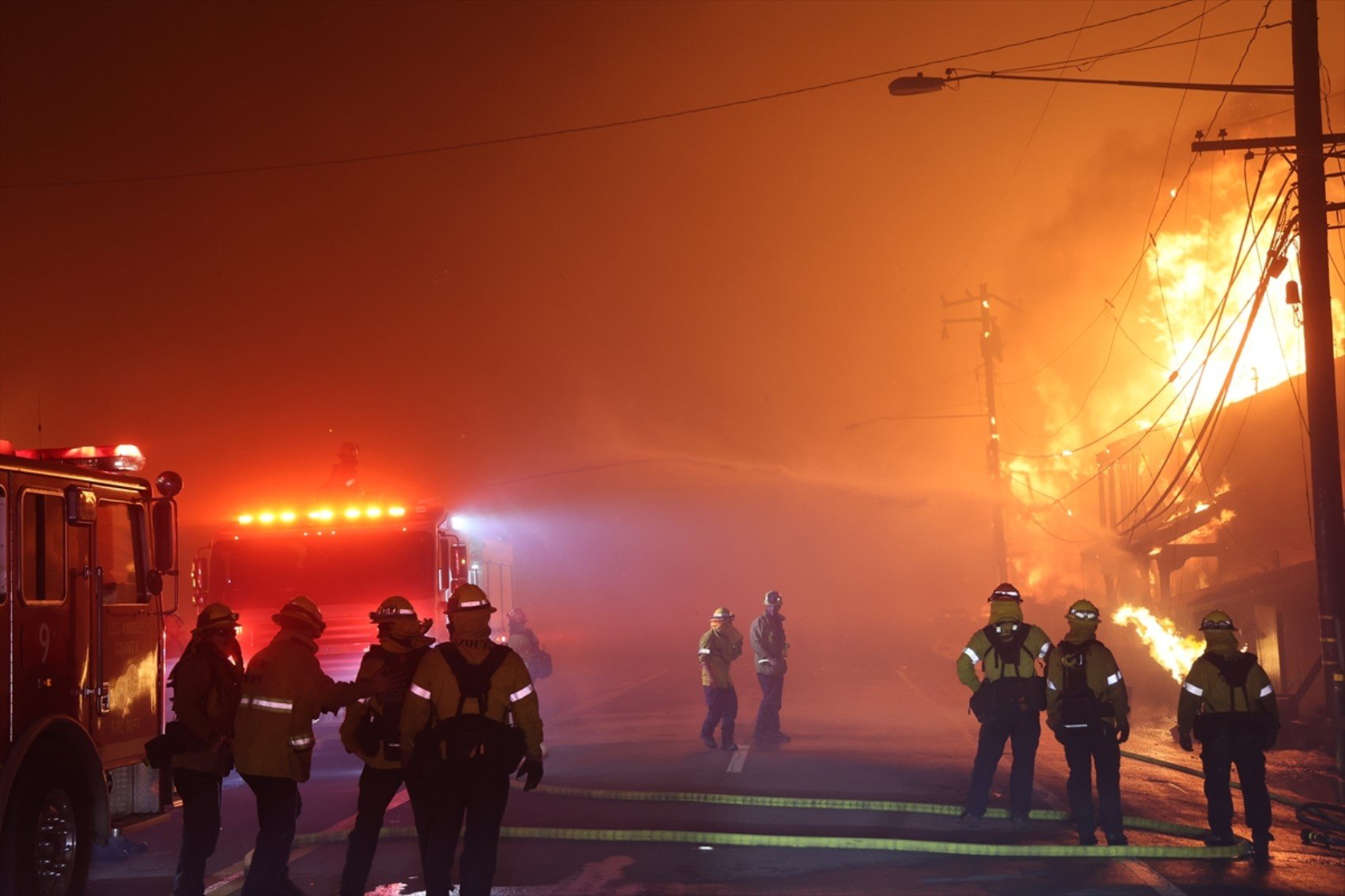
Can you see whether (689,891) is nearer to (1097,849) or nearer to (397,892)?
(397,892)

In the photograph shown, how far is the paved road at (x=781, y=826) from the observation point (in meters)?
8.10

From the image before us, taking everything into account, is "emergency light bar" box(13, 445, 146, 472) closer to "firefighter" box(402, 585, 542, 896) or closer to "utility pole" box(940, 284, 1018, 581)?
"firefighter" box(402, 585, 542, 896)

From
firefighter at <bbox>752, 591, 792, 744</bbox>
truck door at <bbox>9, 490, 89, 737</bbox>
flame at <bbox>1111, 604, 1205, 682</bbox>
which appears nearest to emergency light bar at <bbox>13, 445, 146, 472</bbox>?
truck door at <bbox>9, 490, 89, 737</bbox>

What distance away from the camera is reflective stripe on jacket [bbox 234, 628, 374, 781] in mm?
6953

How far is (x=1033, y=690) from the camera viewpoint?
10156 millimetres

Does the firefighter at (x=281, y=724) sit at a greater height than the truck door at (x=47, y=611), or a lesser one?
lesser

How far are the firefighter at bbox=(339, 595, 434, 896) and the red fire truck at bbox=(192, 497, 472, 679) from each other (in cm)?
768

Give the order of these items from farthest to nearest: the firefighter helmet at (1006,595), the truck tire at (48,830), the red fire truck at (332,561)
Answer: the red fire truck at (332,561) < the firefighter helmet at (1006,595) < the truck tire at (48,830)

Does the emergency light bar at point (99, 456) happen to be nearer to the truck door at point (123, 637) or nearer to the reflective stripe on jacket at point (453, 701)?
the truck door at point (123, 637)

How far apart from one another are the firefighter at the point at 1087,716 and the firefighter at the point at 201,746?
573 cm

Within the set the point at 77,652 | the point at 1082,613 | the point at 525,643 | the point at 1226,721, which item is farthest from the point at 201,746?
the point at 525,643

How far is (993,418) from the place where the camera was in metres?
37.5

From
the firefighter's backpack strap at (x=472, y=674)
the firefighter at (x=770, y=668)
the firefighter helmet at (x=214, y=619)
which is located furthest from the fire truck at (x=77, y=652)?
the firefighter at (x=770, y=668)

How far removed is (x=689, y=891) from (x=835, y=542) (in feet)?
231
